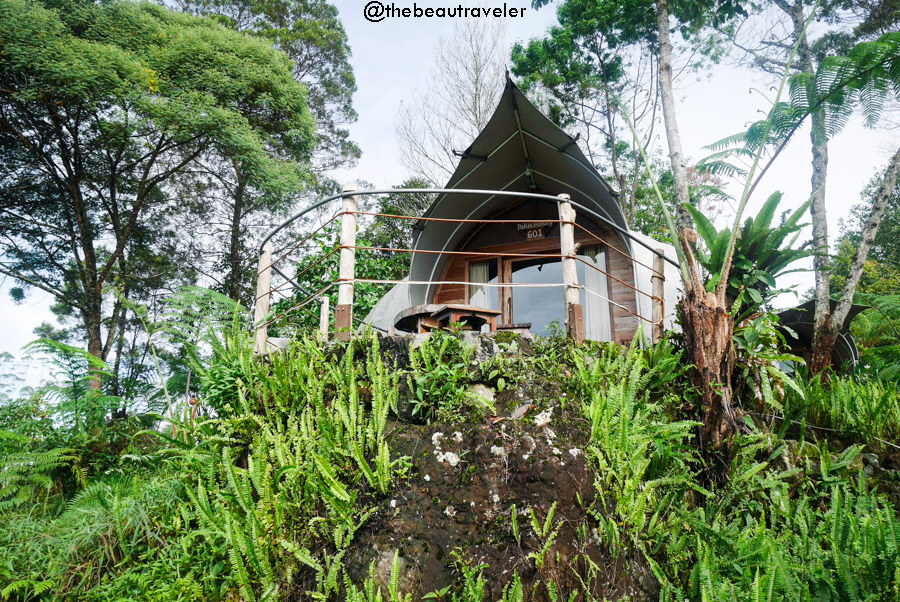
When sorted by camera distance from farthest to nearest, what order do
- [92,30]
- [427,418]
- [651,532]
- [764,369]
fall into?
[92,30], [764,369], [427,418], [651,532]

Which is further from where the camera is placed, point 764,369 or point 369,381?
point 764,369

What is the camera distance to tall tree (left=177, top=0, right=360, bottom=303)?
16516 mm

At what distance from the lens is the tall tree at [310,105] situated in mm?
16516

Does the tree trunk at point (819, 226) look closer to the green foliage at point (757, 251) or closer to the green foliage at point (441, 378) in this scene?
the green foliage at point (757, 251)

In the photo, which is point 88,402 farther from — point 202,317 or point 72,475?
point 202,317

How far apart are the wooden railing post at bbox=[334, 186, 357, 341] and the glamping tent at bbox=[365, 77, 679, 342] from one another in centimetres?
294

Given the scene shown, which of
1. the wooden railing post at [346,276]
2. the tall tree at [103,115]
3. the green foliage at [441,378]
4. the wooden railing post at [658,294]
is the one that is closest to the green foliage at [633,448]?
the green foliage at [441,378]

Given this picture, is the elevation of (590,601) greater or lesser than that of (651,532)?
lesser

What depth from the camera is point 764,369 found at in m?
4.16

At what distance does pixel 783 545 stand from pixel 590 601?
150cm

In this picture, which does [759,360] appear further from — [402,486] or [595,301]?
[595,301]

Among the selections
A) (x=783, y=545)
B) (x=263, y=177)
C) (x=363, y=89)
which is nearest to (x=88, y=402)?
(x=783, y=545)

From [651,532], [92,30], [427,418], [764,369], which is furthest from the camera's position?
[92,30]

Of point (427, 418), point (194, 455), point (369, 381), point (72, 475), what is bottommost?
point (72, 475)
